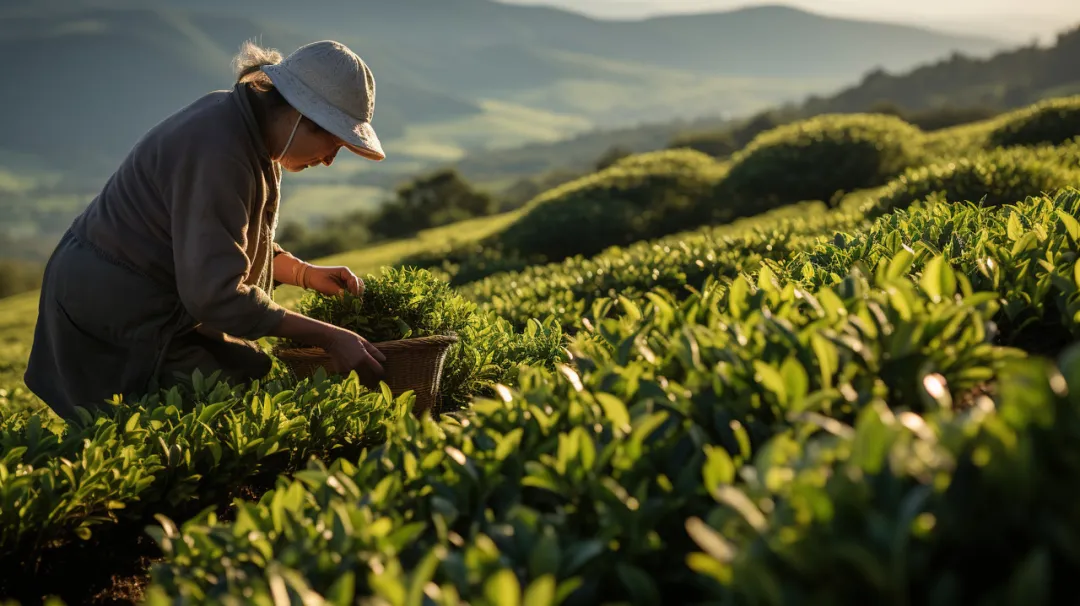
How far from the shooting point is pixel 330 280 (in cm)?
483

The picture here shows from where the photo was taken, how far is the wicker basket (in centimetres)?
420

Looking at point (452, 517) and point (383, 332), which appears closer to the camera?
point (452, 517)

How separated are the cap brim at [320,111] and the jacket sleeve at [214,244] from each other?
1.30 ft

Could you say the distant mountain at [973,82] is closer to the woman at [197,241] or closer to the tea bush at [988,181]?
the tea bush at [988,181]

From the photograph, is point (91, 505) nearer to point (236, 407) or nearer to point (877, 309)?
point (236, 407)

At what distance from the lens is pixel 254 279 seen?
175 inches

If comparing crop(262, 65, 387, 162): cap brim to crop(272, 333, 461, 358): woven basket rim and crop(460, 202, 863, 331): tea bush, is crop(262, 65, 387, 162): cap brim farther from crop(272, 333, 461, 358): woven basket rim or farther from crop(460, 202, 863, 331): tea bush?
crop(460, 202, 863, 331): tea bush

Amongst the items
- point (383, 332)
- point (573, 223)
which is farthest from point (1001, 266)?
point (573, 223)

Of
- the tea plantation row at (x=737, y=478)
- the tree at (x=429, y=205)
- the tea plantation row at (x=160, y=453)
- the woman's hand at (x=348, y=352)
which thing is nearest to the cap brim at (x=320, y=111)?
the woman's hand at (x=348, y=352)

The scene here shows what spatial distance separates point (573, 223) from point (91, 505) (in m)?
14.1

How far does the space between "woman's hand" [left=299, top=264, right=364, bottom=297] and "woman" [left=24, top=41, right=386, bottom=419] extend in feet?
1.28

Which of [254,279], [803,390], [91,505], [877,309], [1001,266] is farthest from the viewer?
[254,279]

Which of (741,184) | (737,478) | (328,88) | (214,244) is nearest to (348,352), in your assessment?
(214,244)

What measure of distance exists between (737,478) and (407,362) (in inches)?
99.0
